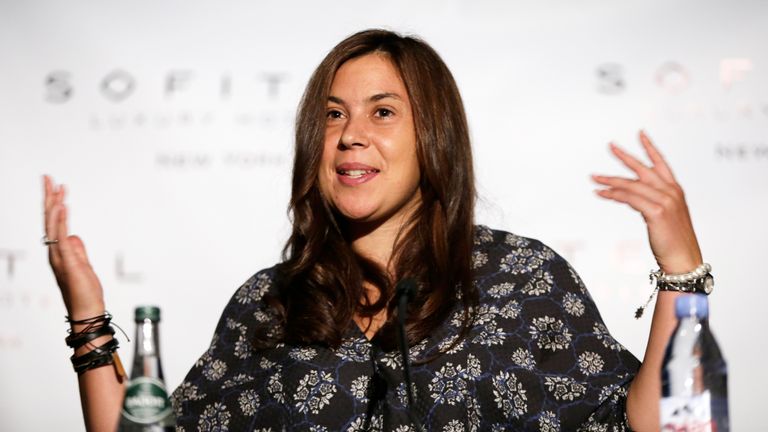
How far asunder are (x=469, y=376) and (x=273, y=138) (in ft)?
4.95

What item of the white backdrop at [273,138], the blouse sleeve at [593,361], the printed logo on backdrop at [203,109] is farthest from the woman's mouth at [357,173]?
the printed logo on backdrop at [203,109]

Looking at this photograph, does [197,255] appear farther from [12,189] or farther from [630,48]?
[630,48]

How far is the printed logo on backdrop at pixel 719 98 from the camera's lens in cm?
287

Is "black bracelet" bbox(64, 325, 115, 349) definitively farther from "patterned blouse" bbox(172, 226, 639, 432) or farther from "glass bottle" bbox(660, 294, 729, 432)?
"glass bottle" bbox(660, 294, 729, 432)

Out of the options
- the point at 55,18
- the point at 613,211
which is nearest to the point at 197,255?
the point at 55,18

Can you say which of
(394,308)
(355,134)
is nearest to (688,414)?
(394,308)

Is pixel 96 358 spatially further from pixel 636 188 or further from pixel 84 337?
pixel 636 188

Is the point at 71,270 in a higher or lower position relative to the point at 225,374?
higher

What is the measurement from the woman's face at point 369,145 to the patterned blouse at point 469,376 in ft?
0.81

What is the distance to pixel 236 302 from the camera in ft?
6.88

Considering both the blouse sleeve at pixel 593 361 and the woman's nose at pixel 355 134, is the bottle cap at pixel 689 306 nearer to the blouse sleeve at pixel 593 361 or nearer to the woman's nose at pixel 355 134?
the blouse sleeve at pixel 593 361

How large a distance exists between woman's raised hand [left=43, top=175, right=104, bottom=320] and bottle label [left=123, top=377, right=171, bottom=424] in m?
0.34

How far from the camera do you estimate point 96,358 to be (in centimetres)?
149

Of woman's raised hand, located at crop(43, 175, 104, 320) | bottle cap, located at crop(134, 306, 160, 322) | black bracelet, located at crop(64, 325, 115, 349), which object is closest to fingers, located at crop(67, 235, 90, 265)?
woman's raised hand, located at crop(43, 175, 104, 320)
